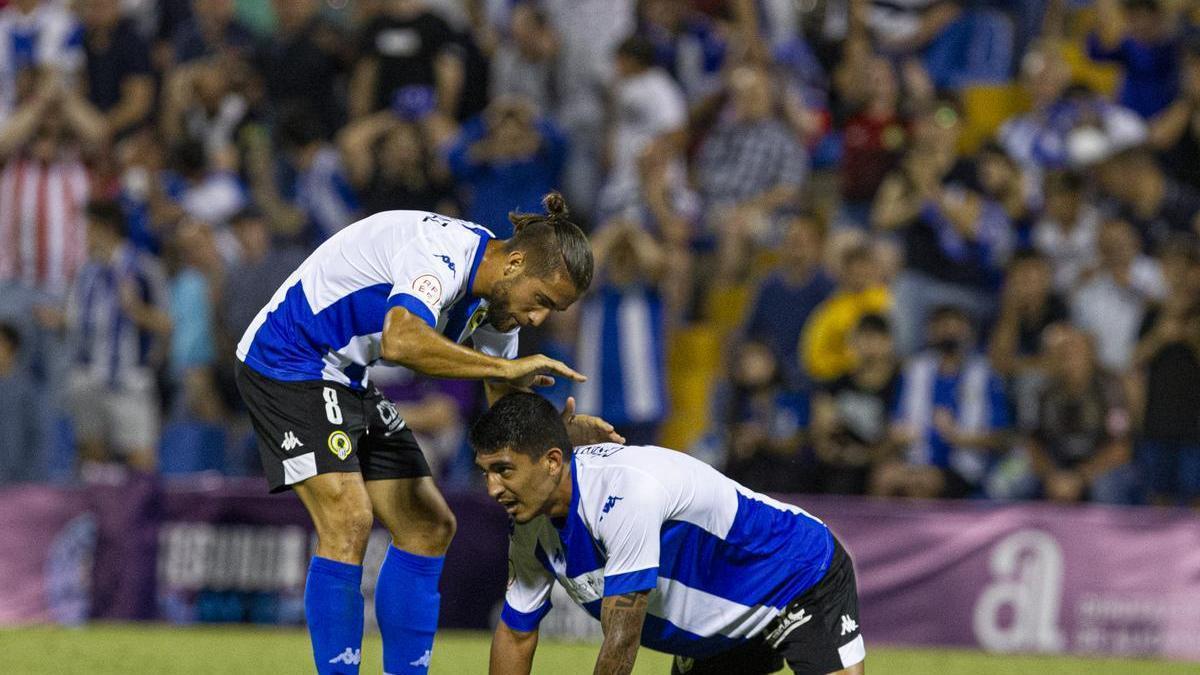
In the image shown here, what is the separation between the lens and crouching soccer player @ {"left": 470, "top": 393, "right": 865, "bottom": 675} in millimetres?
5930

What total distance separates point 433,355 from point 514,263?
0.52 meters

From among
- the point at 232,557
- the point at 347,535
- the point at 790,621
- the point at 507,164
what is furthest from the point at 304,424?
the point at 507,164

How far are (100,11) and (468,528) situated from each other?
676 centimetres

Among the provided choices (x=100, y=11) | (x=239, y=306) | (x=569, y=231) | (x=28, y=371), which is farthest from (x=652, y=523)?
(x=100, y=11)

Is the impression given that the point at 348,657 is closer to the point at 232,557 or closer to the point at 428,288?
the point at 428,288

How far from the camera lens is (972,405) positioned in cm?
1270

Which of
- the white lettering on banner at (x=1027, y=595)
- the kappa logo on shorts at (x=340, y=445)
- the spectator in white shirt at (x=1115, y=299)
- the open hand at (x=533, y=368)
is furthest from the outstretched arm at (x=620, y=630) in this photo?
the spectator in white shirt at (x=1115, y=299)

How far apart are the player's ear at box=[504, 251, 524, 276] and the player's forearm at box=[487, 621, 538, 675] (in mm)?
1256

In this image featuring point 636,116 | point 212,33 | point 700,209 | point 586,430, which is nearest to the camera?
point 586,430

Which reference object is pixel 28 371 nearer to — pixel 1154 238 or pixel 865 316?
pixel 865 316

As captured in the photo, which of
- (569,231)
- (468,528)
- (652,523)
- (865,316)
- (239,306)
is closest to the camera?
(652,523)

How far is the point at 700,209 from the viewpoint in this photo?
14508 mm

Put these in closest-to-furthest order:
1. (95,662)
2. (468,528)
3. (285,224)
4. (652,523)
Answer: (652,523) → (95,662) → (468,528) → (285,224)

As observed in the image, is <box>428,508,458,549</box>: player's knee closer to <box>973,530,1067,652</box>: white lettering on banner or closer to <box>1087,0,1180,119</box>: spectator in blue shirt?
<box>973,530,1067,652</box>: white lettering on banner
